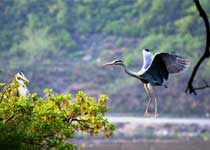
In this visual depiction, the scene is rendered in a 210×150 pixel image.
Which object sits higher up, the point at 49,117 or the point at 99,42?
the point at 99,42

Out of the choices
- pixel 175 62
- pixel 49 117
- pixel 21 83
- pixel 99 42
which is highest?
pixel 99 42

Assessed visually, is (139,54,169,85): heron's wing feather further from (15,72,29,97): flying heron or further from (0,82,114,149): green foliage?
(15,72,29,97): flying heron

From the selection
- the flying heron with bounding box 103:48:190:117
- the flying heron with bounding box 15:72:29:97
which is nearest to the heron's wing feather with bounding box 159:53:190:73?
the flying heron with bounding box 103:48:190:117

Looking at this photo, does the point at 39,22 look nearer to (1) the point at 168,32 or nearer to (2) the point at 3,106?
(1) the point at 168,32

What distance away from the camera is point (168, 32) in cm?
4053

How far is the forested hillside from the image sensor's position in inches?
1405

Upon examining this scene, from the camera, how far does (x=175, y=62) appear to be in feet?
22.3

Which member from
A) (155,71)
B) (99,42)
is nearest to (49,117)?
(155,71)

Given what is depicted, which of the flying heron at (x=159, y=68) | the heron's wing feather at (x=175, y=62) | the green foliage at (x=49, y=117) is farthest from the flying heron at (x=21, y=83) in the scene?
the heron's wing feather at (x=175, y=62)

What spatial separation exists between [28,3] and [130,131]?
1438 cm

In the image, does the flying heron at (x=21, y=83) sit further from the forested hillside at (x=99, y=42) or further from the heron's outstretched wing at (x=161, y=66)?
the forested hillside at (x=99, y=42)

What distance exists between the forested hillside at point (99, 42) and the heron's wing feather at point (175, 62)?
27564 millimetres

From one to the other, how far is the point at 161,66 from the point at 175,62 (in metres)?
0.15

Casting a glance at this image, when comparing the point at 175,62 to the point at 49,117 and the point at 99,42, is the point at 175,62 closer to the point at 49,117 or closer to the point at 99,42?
the point at 49,117
